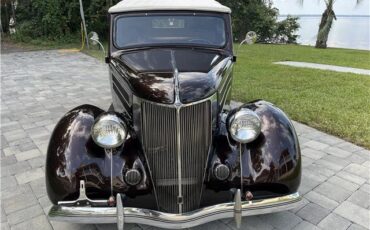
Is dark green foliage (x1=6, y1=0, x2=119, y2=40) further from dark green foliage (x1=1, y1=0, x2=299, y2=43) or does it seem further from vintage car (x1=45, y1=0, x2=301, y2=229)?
vintage car (x1=45, y1=0, x2=301, y2=229)

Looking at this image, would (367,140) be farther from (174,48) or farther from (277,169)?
(174,48)

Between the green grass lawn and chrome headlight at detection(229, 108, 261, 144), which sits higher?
chrome headlight at detection(229, 108, 261, 144)

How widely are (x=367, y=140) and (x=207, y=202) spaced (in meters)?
3.14

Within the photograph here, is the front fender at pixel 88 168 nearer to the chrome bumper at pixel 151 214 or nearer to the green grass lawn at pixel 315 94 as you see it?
the chrome bumper at pixel 151 214

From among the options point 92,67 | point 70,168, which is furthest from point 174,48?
point 92,67

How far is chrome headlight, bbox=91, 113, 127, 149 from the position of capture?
2268mm

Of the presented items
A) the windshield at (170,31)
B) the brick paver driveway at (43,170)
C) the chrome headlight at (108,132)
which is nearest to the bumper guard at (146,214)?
the chrome headlight at (108,132)

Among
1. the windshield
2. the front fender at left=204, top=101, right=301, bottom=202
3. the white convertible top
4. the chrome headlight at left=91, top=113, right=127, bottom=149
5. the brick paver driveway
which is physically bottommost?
the brick paver driveway

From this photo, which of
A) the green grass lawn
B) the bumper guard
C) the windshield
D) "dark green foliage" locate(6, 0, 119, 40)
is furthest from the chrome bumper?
"dark green foliage" locate(6, 0, 119, 40)

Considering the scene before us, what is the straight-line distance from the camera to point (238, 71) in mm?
8922

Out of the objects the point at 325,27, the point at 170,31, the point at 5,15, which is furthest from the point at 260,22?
the point at 170,31

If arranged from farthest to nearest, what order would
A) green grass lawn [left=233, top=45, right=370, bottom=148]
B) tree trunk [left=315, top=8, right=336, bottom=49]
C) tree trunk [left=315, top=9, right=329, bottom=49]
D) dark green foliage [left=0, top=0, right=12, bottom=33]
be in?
dark green foliage [left=0, top=0, right=12, bottom=33], tree trunk [left=315, top=9, right=329, bottom=49], tree trunk [left=315, top=8, right=336, bottom=49], green grass lawn [left=233, top=45, right=370, bottom=148]

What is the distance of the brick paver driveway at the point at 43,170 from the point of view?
2729 mm

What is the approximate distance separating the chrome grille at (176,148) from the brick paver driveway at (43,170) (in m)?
0.50
